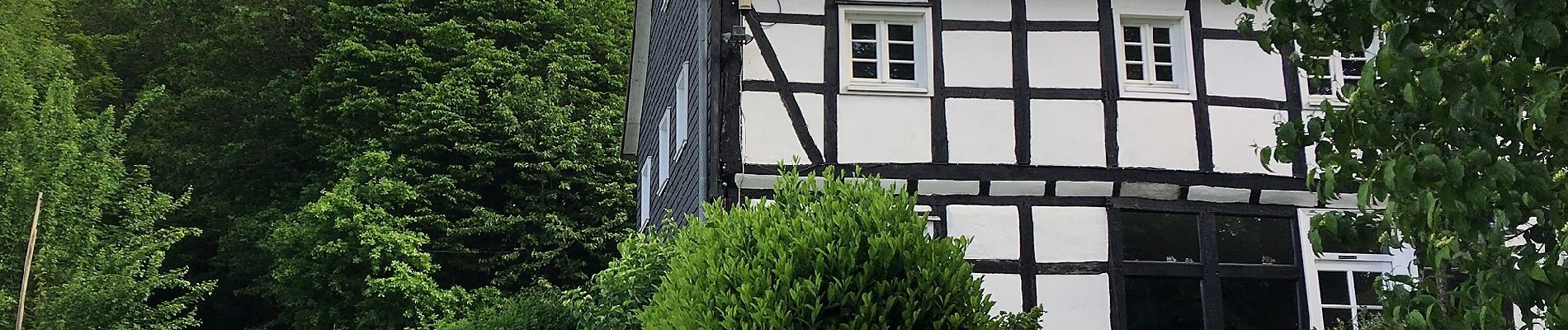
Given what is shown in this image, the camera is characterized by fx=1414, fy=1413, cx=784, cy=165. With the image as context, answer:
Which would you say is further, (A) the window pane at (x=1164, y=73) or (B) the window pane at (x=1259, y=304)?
(A) the window pane at (x=1164, y=73)

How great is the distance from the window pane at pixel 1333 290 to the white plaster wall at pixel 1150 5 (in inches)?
92.2

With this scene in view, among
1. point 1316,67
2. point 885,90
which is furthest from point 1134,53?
point 1316,67

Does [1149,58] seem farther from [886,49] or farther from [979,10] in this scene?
[886,49]

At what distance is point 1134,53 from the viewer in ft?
36.7

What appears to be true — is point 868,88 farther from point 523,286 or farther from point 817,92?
point 523,286

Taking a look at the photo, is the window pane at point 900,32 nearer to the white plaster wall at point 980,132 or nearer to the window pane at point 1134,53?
the white plaster wall at point 980,132

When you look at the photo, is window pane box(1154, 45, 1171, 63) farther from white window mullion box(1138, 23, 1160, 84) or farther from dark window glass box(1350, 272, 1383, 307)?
dark window glass box(1350, 272, 1383, 307)

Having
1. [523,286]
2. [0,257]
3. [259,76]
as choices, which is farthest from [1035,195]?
[259,76]

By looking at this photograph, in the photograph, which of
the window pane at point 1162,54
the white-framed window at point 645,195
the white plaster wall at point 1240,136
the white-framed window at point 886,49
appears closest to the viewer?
the white-framed window at point 886,49

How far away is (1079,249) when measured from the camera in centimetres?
1055

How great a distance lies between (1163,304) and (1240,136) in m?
1.45

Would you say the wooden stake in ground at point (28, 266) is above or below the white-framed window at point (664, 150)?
below

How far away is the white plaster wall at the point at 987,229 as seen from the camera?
34.3 ft

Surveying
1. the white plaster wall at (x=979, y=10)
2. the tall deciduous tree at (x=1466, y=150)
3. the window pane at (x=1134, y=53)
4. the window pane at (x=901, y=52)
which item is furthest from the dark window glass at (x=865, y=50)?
the tall deciduous tree at (x=1466, y=150)
